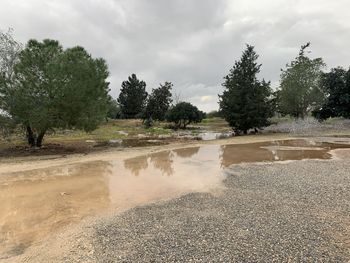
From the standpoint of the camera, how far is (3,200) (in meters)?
12.2

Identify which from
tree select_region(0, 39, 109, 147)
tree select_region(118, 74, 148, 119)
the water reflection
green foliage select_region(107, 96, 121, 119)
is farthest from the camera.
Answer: tree select_region(118, 74, 148, 119)

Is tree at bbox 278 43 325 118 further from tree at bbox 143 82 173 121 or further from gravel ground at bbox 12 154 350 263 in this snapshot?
gravel ground at bbox 12 154 350 263

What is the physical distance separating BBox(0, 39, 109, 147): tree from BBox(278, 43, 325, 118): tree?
95.4 feet

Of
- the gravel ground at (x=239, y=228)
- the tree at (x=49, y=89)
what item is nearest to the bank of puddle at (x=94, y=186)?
the gravel ground at (x=239, y=228)

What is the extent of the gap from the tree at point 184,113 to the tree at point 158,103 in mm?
1884

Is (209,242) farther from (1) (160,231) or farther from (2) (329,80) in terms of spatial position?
(2) (329,80)

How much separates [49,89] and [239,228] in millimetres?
20151

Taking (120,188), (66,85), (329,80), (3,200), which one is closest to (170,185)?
(120,188)

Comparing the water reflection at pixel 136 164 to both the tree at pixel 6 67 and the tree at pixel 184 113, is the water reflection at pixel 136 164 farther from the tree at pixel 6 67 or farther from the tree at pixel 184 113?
the tree at pixel 184 113

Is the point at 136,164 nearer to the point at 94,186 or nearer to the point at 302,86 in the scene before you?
the point at 94,186

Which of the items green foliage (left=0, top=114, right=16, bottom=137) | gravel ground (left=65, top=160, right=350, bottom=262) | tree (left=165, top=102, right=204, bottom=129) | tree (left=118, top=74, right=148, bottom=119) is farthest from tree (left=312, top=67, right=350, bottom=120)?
tree (left=118, top=74, right=148, bottom=119)

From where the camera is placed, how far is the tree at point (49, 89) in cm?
2389

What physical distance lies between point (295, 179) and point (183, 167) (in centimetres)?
655

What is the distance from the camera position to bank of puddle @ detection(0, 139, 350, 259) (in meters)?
9.67
